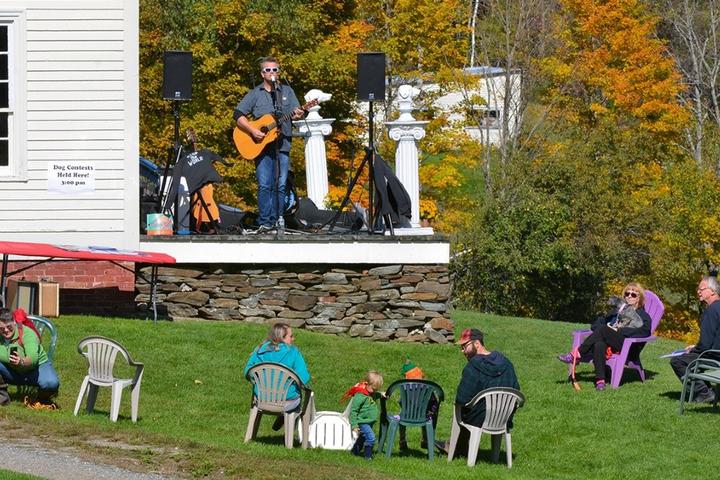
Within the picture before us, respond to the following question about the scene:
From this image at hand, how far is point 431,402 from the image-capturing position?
12.1 m

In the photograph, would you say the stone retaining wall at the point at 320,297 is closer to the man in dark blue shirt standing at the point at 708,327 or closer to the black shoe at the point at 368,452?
the man in dark blue shirt standing at the point at 708,327

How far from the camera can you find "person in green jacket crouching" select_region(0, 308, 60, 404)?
12.6 m

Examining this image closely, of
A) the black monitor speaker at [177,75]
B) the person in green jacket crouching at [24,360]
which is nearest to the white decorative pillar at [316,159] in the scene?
the black monitor speaker at [177,75]

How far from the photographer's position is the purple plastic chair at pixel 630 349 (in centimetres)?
1590

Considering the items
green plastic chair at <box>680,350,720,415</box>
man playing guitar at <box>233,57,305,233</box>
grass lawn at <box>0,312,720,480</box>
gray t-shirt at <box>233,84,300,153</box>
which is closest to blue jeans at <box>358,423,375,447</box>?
grass lawn at <box>0,312,720,480</box>

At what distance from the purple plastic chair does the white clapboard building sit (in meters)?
5.54

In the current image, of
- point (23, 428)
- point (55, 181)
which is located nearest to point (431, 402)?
point (23, 428)

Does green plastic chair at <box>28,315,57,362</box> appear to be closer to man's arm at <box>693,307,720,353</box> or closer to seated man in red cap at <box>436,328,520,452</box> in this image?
seated man in red cap at <box>436,328,520,452</box>

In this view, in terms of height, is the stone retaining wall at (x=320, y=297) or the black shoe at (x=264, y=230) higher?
the black shoe at (x=264, y=230)

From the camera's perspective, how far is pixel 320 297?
60.7ft

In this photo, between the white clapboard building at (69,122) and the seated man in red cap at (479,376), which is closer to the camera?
the seated man in red cap at (479,376)

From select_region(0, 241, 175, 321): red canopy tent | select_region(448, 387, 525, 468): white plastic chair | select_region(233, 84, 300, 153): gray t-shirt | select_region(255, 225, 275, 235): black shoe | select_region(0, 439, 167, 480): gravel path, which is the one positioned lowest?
select_region(0, 439, 167, 480): gravel path

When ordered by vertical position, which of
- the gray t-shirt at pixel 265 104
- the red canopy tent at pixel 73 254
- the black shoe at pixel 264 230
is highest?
the gray t-shirt at pixel 265 104

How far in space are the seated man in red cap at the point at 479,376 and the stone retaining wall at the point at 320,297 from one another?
6.15m
